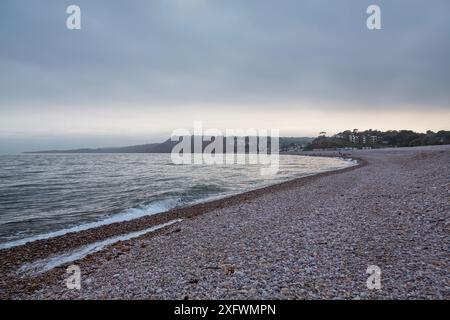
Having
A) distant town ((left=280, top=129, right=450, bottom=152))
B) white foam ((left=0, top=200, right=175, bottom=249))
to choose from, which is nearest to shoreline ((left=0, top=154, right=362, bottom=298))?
white foam ((left=0, top=200, right=175, bottom=249))

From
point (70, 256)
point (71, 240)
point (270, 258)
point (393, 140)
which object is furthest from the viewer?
point (393, 140)

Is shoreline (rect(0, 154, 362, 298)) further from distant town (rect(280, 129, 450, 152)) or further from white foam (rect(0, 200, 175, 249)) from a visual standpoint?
distant town (rect(280, 129, 450, 152))

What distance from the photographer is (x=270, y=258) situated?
23.4 feet

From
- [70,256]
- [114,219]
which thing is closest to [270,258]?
[70,256]

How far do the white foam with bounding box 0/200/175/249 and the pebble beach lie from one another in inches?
37.8

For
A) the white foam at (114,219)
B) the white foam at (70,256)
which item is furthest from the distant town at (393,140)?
the white foam at (70,256)

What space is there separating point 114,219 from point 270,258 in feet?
37.6

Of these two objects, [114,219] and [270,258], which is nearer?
[270,258]

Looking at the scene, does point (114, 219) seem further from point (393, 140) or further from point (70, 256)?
point (393, 140)

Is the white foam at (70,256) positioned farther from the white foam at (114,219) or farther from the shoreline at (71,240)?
the white foam at (114,219)

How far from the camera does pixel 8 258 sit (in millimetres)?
9703

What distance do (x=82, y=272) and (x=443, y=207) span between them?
13.1 metres
